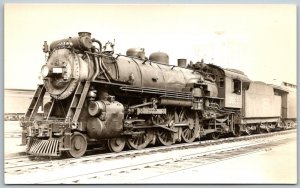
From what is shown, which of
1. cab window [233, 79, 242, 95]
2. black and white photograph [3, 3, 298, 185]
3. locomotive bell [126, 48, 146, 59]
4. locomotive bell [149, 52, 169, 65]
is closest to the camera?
black and white photograph [3, 3, 298, 185]

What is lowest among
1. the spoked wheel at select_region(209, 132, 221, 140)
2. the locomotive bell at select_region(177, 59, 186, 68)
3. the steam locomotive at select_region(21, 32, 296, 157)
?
the spoked wheel at select_region(209, 132, 221, 140)

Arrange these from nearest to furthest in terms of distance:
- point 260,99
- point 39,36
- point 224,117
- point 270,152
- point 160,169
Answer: point 160,169 → point 39,36 → point 270,152 → point 224,117 → point 260,99

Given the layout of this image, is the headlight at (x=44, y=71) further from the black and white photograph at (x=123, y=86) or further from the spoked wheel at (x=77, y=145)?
the spoked wheel at (x=77, y=145)

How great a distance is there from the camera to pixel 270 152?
12.0m

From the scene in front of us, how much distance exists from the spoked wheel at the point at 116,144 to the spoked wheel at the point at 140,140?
27 cm

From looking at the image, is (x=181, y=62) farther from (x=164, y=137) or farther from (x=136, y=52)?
(x=164, y=137)

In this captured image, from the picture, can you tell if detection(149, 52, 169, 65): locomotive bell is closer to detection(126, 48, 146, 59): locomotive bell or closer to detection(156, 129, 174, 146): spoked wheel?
detection(126, 48, 146, 59): locomotive bell

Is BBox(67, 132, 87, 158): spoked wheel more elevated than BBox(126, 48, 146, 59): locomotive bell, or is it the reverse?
BBox(126, 48, 146, 59): locomotive bell

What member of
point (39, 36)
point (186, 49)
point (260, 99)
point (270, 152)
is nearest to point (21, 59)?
point (39, 36)

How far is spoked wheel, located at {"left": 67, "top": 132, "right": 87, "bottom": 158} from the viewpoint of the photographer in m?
10.5

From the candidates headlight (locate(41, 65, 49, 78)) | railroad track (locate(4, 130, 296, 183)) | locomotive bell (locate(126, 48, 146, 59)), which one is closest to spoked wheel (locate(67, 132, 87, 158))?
railroad track (locate(4, 130, 296, 183))

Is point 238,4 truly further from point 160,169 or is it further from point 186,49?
point 160,169

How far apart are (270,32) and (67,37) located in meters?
5.65

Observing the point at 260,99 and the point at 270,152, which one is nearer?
the point at 270,152
